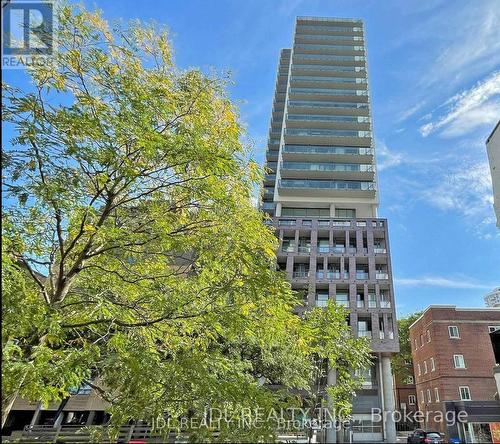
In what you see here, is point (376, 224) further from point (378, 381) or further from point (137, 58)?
point (137, 58)

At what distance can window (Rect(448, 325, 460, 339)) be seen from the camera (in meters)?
34.7

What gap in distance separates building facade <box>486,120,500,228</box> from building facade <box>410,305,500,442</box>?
94.3 feet

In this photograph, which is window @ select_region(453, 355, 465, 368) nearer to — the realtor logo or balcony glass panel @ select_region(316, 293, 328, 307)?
balcony glass panel @ select_region(316, 293, 328, 307)

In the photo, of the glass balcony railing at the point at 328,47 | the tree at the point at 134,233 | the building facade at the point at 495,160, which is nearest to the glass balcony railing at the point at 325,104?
the glass balcony railing at the point at 328,47

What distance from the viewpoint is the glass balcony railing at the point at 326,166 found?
1983 inches

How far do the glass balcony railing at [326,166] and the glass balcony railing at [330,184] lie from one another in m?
2.04

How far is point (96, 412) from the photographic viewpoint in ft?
91.5

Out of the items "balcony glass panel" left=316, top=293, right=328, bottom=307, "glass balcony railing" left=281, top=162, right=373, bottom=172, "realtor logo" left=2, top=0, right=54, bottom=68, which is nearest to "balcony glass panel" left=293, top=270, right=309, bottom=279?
"balcony glass panel" left=316, top=293, right=328, bottom=307

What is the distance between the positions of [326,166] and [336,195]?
5105 millimetres

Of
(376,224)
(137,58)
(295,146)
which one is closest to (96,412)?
(137,58)

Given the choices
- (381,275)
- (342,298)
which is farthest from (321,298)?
(381,275)

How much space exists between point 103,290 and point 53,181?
2067 mm

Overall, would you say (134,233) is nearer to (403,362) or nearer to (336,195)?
(336,195)

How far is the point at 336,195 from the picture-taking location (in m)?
49.1
